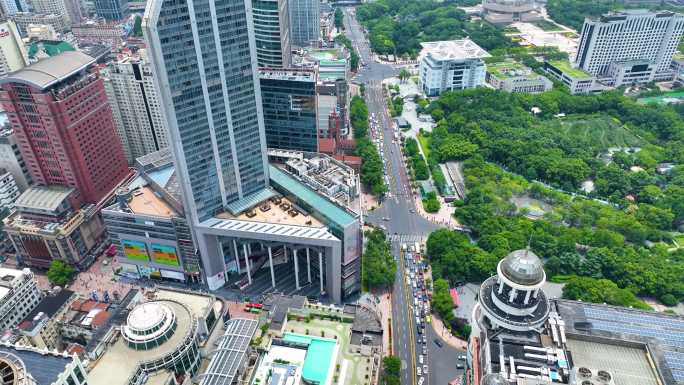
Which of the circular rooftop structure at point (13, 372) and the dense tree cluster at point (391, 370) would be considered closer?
the circular rooftop structure at point (13, 372)

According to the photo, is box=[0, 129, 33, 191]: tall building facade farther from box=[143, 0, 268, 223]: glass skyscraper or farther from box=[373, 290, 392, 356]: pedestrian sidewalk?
box=[373, 290, 392, 356]: pedestrian sidewalk

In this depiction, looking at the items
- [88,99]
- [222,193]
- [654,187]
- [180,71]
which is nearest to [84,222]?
[88,99]

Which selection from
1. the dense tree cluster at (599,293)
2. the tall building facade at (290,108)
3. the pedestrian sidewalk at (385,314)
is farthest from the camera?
the tall building facade at (290,108)

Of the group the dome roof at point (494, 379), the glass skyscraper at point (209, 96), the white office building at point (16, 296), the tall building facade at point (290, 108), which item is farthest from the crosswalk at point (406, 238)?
the white office building at point (16, 296)

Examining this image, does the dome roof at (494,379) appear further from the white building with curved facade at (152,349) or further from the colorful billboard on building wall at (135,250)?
the colorful billboard on building wall at (135,250)

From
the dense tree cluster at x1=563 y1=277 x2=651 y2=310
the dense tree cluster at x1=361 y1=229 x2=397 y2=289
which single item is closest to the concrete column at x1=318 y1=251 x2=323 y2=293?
the dense tree cluster at x1=361 y1=229 x2=397 y2=289

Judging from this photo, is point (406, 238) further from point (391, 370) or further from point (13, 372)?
point (13, 372)

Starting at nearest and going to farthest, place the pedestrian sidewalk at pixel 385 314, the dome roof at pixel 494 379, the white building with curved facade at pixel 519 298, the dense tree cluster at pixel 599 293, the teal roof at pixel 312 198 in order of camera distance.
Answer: the dome roof at pixel 494 379, the white building with curved facade at pixel 519 298, the pedestrian sidewalk at pixel 385 314, the dense tree cluster at pixel 599 293, the teal roof at pixel 312 198
